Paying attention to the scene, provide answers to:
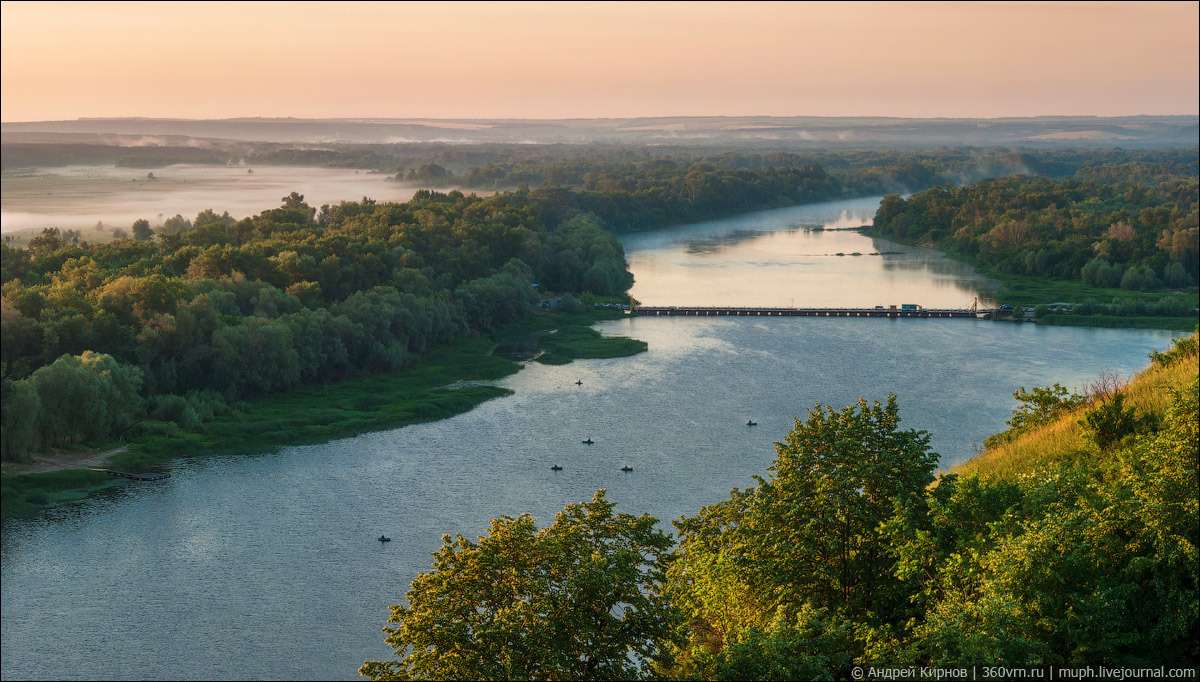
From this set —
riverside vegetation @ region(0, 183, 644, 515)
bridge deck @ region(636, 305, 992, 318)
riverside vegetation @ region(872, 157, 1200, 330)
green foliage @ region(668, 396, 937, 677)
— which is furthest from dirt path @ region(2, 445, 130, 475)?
riverside vegetation @ region(872, 157, 1200, 330)

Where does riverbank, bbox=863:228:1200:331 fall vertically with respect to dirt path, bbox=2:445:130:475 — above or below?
below

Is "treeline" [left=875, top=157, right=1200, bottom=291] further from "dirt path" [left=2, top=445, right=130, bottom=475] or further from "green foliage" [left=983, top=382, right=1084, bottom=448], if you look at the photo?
"dirt path" [left=2, top=445, right=130, bottom=475]

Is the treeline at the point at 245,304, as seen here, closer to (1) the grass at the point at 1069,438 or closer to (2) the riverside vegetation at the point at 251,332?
(2) the riverside vegetation at the point at 251,332

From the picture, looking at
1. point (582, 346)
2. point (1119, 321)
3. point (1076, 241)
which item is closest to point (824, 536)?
point (582, 346)

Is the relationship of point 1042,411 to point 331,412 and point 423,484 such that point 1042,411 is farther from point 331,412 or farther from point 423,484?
point 331,412

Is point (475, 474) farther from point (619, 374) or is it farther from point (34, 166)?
point (34, 166)

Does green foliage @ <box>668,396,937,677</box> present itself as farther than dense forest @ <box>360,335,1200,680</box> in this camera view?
Yes

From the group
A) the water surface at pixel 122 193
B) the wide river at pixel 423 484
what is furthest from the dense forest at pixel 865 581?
the wide river at pixel 423 484
